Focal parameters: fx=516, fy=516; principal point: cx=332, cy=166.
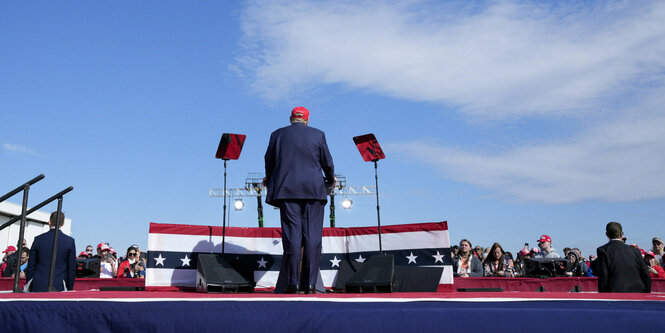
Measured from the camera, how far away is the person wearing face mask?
35.1 feet

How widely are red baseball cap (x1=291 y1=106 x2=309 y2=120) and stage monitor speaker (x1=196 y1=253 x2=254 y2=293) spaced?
195cm

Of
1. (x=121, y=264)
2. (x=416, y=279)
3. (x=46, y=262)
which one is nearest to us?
(x=416, y=279)

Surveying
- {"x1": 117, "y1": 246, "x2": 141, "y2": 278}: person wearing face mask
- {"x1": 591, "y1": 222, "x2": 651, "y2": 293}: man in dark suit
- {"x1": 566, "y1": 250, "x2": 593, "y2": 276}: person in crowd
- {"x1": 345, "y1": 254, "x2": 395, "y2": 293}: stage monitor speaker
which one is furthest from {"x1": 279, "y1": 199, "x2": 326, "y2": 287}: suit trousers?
{"x1": 566, "y1": 250, "x2": 593, "y2": 276}: person in crowd

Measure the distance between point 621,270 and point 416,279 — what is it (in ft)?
7.14

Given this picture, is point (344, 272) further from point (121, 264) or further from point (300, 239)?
point (121, 264)

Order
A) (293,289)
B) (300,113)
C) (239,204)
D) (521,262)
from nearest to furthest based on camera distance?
(293,289) < (300,113) < (521,262) < (239,204)

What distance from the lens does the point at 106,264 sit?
11688 mm

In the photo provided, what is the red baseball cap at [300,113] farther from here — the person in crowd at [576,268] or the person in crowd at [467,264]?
the person in crowd at [576,268]

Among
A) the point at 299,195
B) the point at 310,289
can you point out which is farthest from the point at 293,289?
the point at 299,195

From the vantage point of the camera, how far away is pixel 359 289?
5.08 meters

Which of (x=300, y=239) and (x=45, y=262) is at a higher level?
(x=300, y=239)

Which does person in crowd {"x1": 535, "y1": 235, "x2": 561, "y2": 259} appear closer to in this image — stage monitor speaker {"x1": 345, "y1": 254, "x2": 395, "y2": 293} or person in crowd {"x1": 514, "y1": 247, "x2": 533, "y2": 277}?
person in crowd {"x1": 514, "y1": 247, "x2": 533, "y2": 277}
